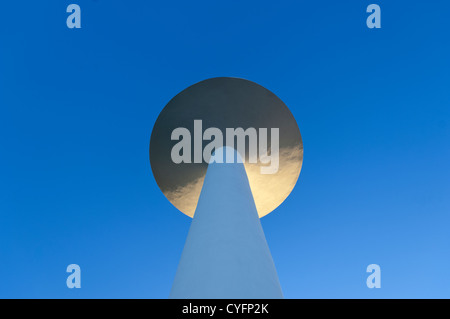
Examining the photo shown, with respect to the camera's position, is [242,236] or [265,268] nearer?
[265,268]

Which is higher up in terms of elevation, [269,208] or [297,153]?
[297,153]

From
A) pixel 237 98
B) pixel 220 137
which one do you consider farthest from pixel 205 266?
pixel 237 98

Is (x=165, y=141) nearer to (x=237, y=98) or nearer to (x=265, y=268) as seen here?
(x=237, y=98)

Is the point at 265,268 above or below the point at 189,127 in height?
below

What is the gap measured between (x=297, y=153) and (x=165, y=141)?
4683 millimetres

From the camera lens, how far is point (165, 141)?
11727 mm

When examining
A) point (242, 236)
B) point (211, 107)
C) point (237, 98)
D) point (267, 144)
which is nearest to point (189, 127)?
point (211, 107)

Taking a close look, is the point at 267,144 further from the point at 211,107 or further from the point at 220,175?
the point at 220,175

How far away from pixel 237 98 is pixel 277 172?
2.96 metres
